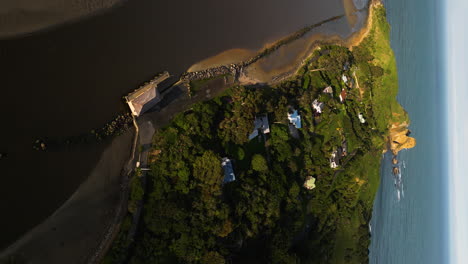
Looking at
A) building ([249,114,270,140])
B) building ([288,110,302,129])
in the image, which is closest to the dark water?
building ([249,114,270,140])

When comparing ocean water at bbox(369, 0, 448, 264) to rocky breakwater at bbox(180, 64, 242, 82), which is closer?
rocky breakwater at bbox(180, 64, 242, 82)

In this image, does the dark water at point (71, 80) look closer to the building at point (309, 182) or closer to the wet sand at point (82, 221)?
the wet sand at point (82, 221)

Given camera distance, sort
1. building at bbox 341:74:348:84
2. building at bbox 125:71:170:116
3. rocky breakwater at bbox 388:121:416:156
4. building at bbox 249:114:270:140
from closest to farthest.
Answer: building at bbox 125:71:170:116 → building at bbox 249:114:270:140 → building at bbox 341:74:348:84 → rocky breakwater at bbox 388:121:416:156

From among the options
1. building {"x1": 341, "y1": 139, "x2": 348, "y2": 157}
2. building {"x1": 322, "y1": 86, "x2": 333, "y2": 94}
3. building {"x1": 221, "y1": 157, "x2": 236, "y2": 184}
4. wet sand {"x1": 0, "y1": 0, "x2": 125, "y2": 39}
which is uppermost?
building {"x1": 322, "y1": 86, "x2": 333, "y2": 94}

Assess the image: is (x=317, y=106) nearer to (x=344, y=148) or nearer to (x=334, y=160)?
(x=334, y=160)

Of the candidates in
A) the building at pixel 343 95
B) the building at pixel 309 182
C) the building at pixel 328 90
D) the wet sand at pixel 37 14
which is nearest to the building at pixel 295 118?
the building at pixel 309 182

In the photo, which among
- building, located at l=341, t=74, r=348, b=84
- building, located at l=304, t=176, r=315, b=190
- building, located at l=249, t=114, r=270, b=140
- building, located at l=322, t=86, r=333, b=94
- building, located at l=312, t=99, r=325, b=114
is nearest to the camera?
building, located at l=249, t=114, r=270, b=140

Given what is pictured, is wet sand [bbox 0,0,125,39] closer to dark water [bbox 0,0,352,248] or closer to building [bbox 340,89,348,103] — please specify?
dark water [bbox 0,0,352,248]

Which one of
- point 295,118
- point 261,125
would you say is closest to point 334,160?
point 295,118
